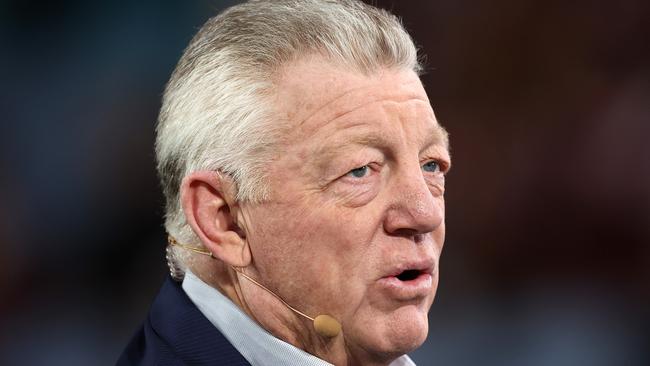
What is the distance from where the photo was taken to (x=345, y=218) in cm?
212

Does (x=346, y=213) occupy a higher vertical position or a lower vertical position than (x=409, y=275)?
higher

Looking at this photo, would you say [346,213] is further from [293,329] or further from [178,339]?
[178,339]

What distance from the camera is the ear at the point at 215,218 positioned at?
85.5 inches

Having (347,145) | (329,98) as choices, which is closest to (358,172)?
(347,145)

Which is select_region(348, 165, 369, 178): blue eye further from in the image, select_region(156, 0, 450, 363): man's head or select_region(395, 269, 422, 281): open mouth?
select_region(395, 269, 422, 281): open mouth

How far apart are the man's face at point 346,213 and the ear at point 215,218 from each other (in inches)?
1.7

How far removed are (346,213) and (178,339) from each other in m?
0.47
